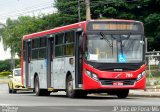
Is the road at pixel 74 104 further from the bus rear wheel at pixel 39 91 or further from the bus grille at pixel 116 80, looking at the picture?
the bus rear wheel at pixel 39 91

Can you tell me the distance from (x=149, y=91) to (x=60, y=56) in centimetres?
642

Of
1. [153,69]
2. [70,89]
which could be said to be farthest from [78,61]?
[153,69]

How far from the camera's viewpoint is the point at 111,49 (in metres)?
26.7

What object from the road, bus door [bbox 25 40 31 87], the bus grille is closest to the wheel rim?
the bus grille

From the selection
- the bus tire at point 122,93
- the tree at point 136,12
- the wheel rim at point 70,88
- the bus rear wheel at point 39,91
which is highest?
the tree at point 136,12

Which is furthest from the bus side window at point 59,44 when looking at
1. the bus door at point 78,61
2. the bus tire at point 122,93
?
the bus tire at point 122,93

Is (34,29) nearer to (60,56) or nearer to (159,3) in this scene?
(159,3)

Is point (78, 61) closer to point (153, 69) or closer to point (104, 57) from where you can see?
point (104, 57)

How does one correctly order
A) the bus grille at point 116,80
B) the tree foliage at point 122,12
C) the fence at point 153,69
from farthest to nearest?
the tree foliage at point 122,12 < the fence at point 153,69 < the bus grille at point 116,80

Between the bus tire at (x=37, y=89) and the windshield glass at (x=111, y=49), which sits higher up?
the windshield glass at (x=111, y=49)

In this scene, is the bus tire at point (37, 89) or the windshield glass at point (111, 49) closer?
the windshield glass at point (111, 49)

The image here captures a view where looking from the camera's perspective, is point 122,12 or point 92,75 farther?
point 122,12

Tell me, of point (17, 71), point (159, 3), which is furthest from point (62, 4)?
point (17, 71)

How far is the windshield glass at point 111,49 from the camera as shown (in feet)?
87.4
